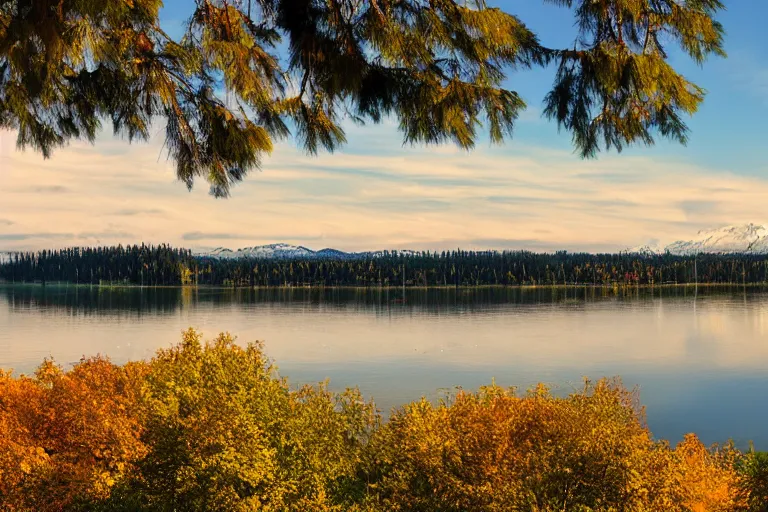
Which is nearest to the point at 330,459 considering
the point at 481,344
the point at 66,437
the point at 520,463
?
the point at 520,463

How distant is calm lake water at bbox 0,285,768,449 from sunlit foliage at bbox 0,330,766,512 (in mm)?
32885

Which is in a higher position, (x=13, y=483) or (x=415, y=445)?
(x=415, y=445)

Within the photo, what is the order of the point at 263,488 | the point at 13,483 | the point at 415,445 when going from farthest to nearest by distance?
the point at 13,483 → the point at 415,445 → the point at 263,488

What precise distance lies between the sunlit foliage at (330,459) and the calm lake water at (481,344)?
3289cm

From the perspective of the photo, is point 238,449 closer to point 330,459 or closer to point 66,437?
point 330,459

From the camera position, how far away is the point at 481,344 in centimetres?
10162

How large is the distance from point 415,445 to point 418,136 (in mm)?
12263

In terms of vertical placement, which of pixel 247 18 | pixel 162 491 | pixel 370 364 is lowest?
pixel 370 364

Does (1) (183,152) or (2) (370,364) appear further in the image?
(2) (370,364)

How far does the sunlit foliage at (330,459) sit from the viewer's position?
1648cm

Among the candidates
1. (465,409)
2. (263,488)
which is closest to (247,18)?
(263,488)

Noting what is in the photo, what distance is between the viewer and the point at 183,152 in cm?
1039

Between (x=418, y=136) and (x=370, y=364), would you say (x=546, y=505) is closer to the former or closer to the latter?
(x=418, y=136)

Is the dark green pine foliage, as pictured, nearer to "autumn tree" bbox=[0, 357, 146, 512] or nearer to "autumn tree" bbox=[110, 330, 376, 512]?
"autumn tree" bbox=[110, 330, 376, 512]
